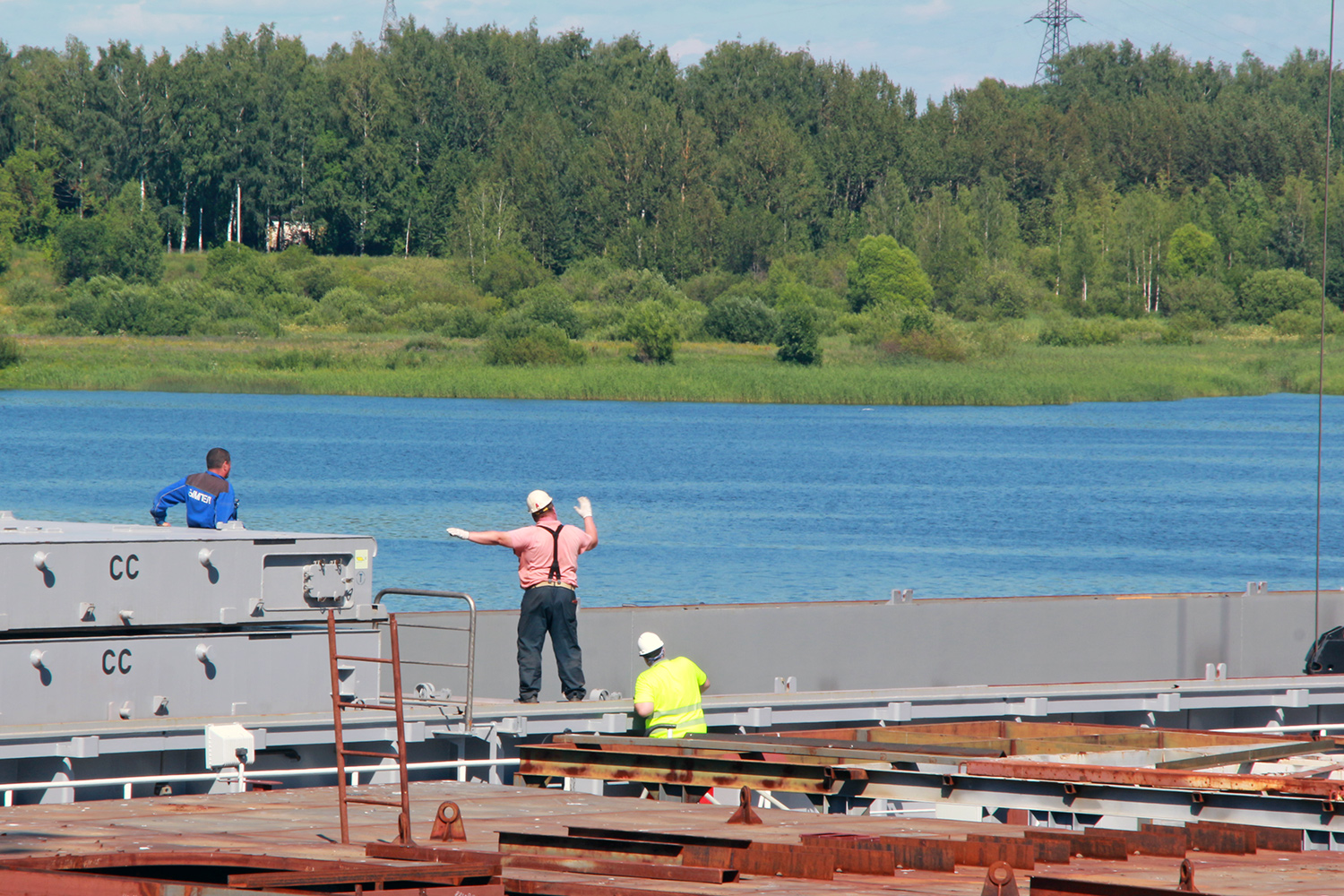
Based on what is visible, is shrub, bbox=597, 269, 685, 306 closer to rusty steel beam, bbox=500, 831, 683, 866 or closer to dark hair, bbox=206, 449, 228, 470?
dark hair, bbox=206, 449, 228, 470

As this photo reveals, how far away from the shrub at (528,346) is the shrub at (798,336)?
1131cm

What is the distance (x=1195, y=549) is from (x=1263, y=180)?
10203cm

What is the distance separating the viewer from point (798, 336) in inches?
3770

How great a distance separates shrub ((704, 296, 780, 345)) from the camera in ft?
332

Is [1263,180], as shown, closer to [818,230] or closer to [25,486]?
[818,230]

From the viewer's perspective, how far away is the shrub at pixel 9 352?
88688 mm

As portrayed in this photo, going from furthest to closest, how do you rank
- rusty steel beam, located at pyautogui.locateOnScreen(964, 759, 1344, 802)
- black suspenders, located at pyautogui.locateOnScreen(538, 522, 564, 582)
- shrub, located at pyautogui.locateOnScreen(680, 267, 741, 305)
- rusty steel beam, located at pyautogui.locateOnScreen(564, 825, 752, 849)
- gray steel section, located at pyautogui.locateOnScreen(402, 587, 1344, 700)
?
shrub, located at pyautogui.locateOnScreen(680, 267, 741, 305)
gray steel section, located at pyautogui.locateOnScreen(402, 587, 1344, 700)
black suspenders, located at pyautogui.locateOnScreen(538, 522, 564, 582)
rusty steel beam, located at pyautogui.locateOnScreen(964, 759, 1344, 802)
rusty steel beam, located at pyautogui.locateOnScreen(564, 825, 752, 849)

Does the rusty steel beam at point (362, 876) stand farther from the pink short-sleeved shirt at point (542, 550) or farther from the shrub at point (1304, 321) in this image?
the shrub at point (1304, 321)

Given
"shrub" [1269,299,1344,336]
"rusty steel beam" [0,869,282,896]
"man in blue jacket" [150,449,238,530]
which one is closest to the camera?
"rusty steel beam" [0,869,282,896]

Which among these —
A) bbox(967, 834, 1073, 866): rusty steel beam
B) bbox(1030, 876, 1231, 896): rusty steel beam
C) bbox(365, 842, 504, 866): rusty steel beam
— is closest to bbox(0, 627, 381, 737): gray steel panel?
bbox(365, 842, 504, 866): rusty steel beam

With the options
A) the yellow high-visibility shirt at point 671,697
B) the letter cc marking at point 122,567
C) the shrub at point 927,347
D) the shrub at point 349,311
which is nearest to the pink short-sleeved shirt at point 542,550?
the yellow high-visibility shirt at point 671,697

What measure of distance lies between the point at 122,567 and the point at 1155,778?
20.1ft

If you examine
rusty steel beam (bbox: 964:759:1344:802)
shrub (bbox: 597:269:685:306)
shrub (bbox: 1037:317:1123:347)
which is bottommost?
rusty steel beam (bbox: 964:759:1344:802)

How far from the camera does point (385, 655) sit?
39.0 feet
